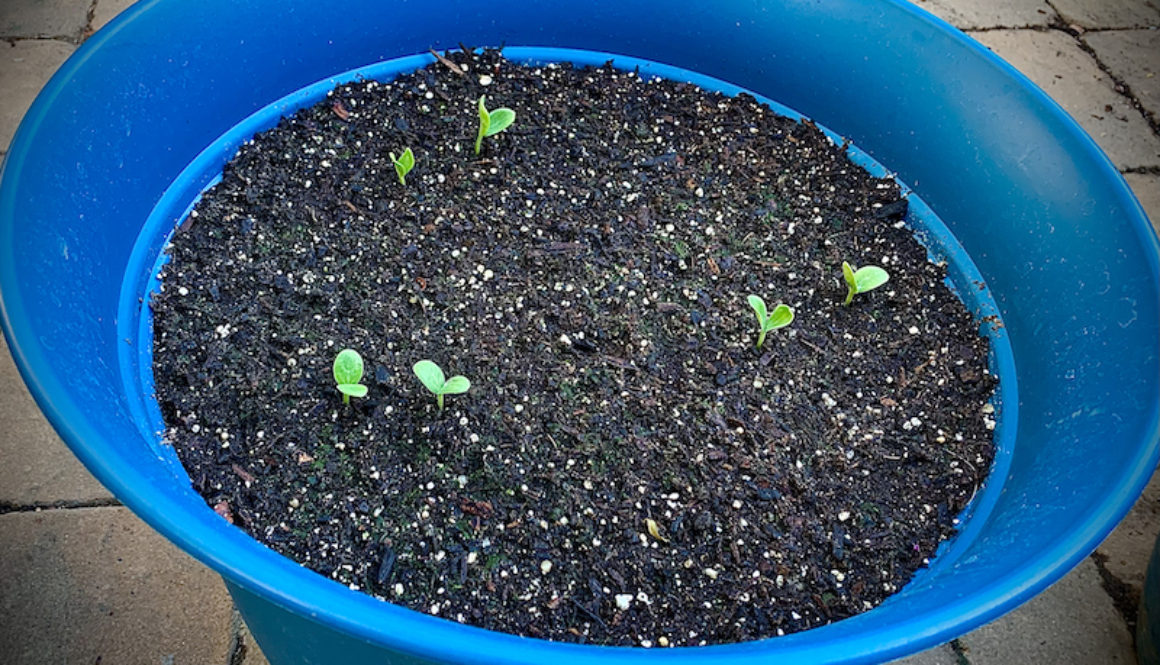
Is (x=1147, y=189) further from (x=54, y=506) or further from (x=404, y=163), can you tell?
→ (x=54, y=506)

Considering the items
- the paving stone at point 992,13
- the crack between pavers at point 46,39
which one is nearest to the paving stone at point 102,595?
the crack between pavers at point 46,39

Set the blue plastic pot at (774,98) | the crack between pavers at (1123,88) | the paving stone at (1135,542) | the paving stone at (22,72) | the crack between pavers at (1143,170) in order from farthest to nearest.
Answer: the crack between pavers at (1123,88) → the crack between pavers at (1143,170) → the paving stone at (22,72) → the paving stone at (1135,542) → the blue plastic pot at (774,98)

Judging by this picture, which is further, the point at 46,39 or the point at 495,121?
the point at 46,39

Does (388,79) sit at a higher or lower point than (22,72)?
higher

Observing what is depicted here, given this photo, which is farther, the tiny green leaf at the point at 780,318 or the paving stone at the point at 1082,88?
the paving stone at the point at 1082,88

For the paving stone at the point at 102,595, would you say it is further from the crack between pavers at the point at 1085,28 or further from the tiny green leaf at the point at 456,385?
the crack between pavers at the point at 1085,28

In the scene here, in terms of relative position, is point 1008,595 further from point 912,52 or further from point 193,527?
point 912,52

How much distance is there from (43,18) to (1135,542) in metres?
2.32

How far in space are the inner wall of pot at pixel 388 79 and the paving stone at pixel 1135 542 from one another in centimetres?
53

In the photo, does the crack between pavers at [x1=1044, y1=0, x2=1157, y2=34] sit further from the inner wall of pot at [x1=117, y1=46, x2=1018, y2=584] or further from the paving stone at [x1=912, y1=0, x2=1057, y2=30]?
the inner wall of pot at [x1=117, y1=46, x2=1018, y2=584]

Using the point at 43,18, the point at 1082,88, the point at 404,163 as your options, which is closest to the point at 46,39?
the point at 43,18

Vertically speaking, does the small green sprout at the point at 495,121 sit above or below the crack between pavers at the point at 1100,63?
above

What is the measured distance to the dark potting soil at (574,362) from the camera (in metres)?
0.86

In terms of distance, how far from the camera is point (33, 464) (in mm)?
1335
